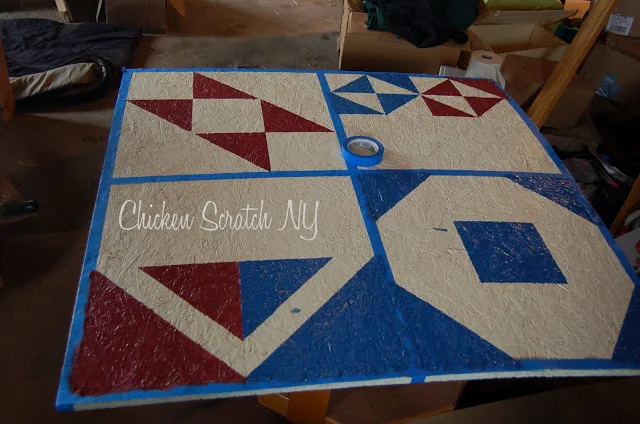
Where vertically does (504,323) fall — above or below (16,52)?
above

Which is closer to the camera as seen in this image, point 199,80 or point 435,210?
point 435,210

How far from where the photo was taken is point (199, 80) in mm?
1543

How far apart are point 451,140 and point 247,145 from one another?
0.60 m

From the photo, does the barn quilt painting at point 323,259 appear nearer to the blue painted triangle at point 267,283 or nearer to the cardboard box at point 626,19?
the blue painted triangle at point 267,283

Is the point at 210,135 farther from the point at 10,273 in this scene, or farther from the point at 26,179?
the point at 26,179

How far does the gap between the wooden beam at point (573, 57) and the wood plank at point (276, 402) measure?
67.2 inches

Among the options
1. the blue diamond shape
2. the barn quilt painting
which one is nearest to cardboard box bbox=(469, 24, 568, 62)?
the barn quilt painting

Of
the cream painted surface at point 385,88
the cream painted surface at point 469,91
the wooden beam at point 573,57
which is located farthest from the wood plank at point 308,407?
the wooden beam at point 573,57

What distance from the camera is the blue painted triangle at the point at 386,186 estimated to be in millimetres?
1172

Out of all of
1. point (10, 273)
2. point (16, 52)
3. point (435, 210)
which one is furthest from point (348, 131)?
point (16, 52)

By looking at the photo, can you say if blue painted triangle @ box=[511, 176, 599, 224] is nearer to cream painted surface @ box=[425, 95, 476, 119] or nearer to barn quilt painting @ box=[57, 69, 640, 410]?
barn quilt painting @ box=[57, 69, 640, 410]

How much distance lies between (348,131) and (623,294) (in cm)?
79

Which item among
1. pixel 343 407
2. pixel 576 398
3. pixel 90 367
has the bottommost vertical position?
pixel 343 407

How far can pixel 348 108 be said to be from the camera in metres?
1.50
